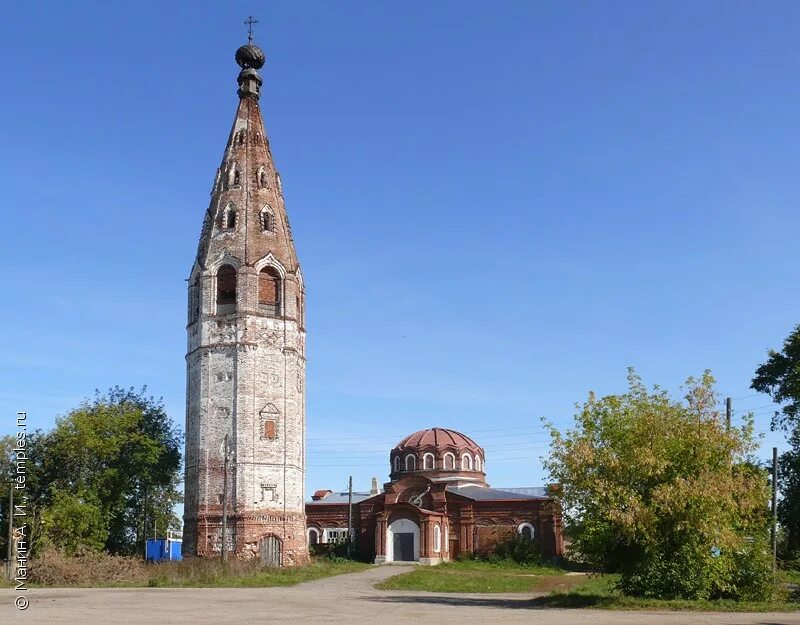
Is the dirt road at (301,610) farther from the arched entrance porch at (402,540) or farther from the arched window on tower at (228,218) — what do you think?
the arched entrance porch at (402,540)

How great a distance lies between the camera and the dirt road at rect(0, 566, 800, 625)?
21.8 meters

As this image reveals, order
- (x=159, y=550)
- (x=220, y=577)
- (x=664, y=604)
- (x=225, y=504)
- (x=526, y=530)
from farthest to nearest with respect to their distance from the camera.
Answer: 1. (x=526, y=530)
2. (x=159, y=550)
3. (x=225, y=504)
4. (x=220, y=577)
5. (x=664, y=604)

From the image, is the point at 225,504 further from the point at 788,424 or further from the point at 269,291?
the point at 788,424

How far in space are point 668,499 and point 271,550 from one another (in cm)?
2817

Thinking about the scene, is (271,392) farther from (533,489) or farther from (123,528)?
(533,489)

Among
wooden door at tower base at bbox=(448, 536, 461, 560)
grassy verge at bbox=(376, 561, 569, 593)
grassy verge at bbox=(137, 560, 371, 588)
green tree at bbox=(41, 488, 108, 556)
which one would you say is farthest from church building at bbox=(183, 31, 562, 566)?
wooden door at tower base at bbox=(448, 536, 461, 560)

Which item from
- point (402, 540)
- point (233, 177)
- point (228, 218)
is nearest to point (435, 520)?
point (402, 540)

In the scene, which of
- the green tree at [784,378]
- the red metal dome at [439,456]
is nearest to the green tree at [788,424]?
the green tree at [784,378]

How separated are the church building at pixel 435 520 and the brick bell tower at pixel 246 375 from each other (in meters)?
11.3

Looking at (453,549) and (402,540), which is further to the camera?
(453,549)

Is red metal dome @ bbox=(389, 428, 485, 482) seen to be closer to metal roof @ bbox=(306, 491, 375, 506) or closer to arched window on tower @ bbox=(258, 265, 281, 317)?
metal roof @ bbox=(306, 491, 375, 506)

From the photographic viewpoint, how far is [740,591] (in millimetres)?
27469

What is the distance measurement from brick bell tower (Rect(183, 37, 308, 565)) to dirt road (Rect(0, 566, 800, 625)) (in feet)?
47.6

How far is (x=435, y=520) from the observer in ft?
201
